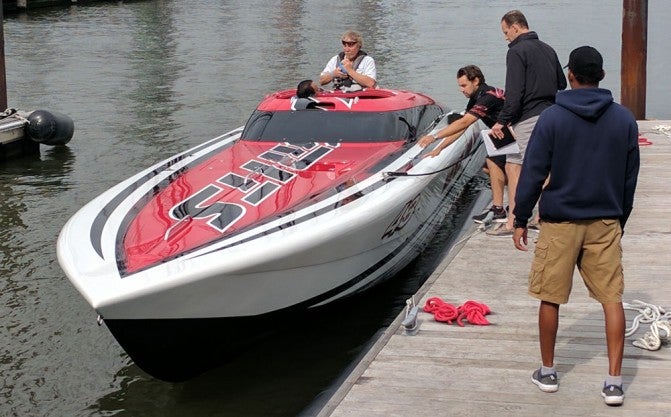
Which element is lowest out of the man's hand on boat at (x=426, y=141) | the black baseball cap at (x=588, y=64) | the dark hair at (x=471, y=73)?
the man's hand on boat at (x=426, y=141)

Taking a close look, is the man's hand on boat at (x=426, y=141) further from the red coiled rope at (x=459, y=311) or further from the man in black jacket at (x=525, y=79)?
the red coiled rope at (x=459, y=311)

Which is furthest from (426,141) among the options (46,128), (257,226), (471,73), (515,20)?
(46,128)

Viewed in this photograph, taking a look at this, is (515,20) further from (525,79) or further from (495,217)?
(495,217)

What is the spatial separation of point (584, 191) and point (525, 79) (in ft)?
9.78

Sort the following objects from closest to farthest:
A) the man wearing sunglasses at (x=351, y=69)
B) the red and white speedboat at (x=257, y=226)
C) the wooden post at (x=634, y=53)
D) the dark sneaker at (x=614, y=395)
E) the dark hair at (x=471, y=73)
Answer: the dark sneaker at (x=614, y=395)
the red and white speedboat at (x=257, y=226)
the dark hair at (x=471, y=73)
the man wearing sunglasses at (x=351, y=69)
the wooden post at (x=634, y=53)

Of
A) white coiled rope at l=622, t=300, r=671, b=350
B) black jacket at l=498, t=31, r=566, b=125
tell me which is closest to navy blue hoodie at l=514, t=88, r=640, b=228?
white coiled rope at l=622, t=300, r=671, b=350

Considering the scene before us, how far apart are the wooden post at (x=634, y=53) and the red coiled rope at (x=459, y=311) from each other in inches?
309

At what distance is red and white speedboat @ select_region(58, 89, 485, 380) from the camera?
6.14 m

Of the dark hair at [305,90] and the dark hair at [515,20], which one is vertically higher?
the dark hair at [515,20]

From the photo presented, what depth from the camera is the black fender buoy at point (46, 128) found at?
47.5 feet

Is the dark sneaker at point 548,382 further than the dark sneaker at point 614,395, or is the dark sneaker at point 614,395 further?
the dark sneaker at point 548,382

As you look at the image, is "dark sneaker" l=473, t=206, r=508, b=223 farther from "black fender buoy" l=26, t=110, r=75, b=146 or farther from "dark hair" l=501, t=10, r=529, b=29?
"black fender buoy" l=26, t=110, r=75, b=146

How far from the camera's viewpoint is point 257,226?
265 inches

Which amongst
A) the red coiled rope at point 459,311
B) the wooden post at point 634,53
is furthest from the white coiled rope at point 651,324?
the wooden post at point 634,53
